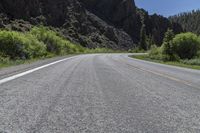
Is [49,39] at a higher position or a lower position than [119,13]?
lower

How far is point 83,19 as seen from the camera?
420 feet

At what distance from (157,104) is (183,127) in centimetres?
204

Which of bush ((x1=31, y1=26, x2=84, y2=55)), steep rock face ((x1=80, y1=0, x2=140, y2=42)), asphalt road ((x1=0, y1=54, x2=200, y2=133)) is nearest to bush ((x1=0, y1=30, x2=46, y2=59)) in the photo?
bush ((x1=31, y1=26, x2=84, y2=55))

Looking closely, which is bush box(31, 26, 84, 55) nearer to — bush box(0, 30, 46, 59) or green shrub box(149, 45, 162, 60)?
green shrub box(149, 45, 162, 60)

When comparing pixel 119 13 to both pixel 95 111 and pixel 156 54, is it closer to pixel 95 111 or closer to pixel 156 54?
pixel 156 54

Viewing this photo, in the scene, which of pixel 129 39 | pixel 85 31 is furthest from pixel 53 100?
pixel 129 39

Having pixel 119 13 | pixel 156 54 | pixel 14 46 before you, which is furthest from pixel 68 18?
pixel 14 46

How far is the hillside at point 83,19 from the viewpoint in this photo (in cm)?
10012

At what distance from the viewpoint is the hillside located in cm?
10012

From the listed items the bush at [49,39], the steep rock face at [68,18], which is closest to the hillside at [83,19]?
the steep rock face at [68,18]

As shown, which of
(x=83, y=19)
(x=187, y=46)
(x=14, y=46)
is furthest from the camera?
(x=83, y=19)

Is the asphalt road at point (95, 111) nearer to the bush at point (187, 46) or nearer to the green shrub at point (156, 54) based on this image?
the green shrub at point (156, 54)

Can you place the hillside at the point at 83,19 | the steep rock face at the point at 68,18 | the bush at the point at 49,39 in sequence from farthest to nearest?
the steep rock face at the point at 68,18, the hillside at the point at 83,19, the bush at the point at 49,39

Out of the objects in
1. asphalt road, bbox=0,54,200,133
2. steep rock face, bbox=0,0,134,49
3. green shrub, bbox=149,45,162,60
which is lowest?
green shrub, bbox=149,45,162,60
